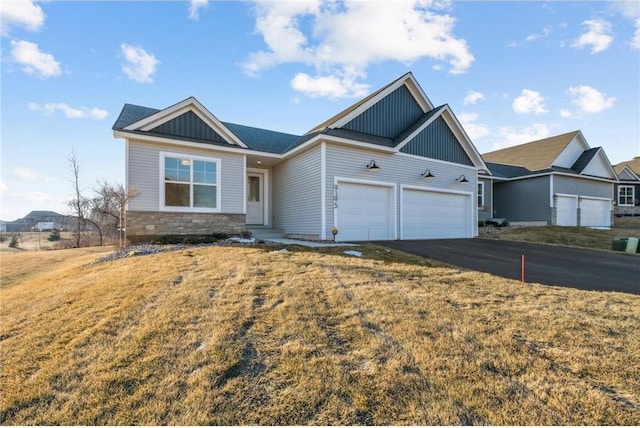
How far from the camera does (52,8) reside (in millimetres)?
6922

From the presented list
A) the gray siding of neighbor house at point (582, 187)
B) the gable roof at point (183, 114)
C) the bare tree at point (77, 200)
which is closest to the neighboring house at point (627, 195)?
the gray siding of neighbor house at point (582, 187)

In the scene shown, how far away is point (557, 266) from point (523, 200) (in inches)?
630

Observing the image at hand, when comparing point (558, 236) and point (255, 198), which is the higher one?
point (255, 198)

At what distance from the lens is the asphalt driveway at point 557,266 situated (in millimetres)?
5988

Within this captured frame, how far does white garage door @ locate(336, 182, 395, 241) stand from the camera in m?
11.2

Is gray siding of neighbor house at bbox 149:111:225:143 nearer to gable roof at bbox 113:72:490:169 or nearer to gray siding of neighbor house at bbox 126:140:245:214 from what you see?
gable roof at bbox 113:72:490:169

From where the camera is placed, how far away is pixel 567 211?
20141 millimetres

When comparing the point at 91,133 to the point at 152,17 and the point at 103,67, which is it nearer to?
the point at 103,67

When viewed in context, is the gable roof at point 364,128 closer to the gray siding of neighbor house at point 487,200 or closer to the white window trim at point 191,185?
the white window trim at point 191,185

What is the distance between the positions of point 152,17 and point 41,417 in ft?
32.1

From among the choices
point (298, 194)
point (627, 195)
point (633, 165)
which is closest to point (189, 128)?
point (298, 194)

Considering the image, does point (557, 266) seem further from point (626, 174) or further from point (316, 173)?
point (626, 174)

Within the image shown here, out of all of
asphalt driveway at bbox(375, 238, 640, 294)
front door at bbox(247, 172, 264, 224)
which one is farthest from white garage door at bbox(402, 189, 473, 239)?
front door at bbox(247, 172, 264, 224)

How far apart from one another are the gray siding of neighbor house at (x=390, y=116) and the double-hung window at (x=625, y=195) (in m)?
28.0
